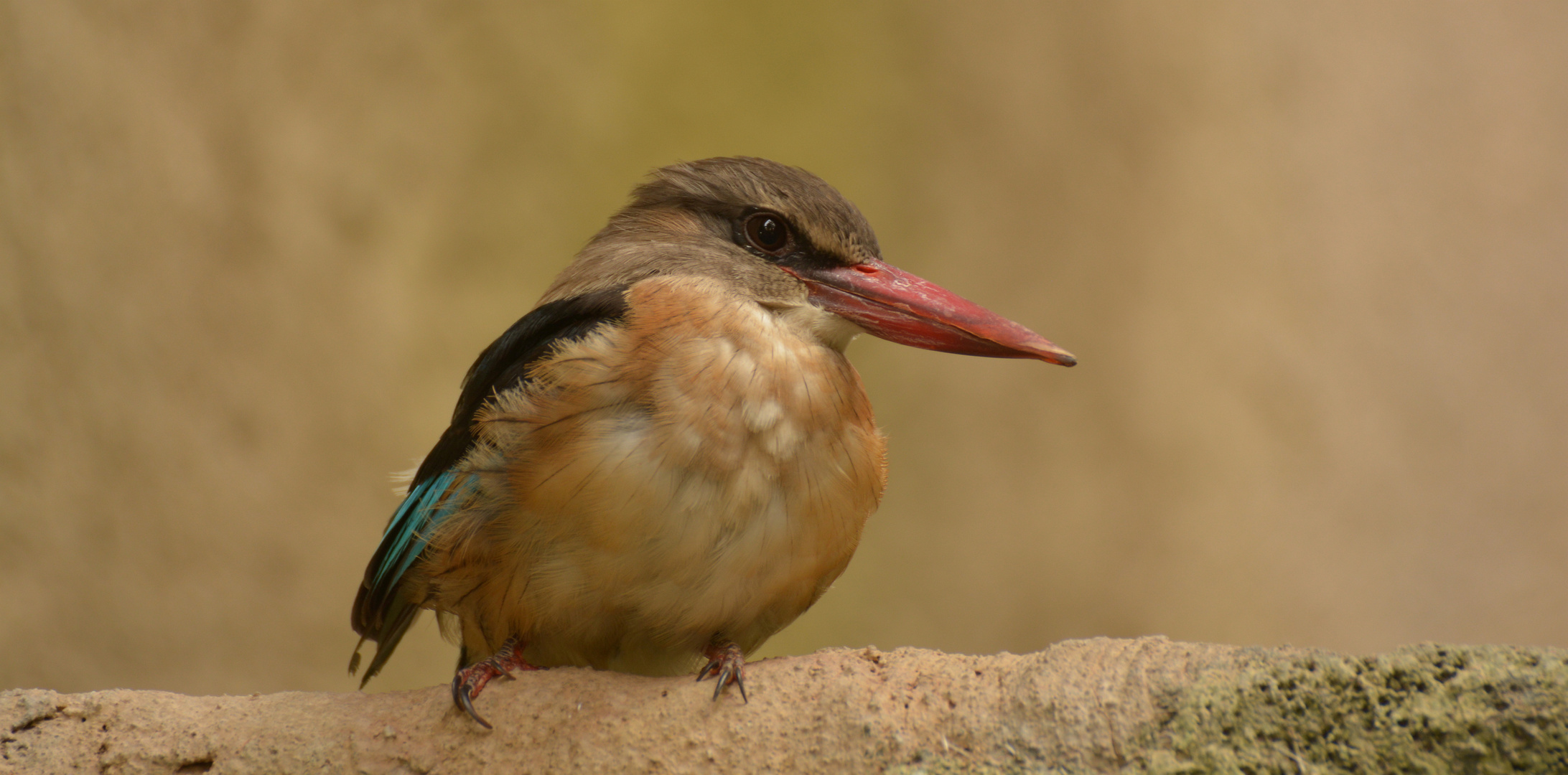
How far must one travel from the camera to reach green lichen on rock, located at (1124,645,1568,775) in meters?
1.27

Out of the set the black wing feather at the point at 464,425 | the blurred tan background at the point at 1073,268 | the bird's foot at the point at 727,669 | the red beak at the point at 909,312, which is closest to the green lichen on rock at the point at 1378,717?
the bird's foot at the point at 727,669

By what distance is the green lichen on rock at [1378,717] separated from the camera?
127cm

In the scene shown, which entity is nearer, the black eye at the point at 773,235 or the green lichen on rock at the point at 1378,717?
the green lichen on rock at the point at 1378,717

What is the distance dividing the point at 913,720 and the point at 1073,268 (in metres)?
3.16

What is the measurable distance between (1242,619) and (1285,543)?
38cm

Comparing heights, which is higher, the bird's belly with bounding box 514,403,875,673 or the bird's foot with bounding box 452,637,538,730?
the bird's belly with bounding box 514,403,875,673

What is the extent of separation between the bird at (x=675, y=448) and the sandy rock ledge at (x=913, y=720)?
0.10m

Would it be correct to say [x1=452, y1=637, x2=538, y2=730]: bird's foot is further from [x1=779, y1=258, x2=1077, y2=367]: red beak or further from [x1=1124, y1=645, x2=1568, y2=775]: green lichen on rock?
[x1=1124, y1=645, x2=1568, y2=775]: green lichen on rock

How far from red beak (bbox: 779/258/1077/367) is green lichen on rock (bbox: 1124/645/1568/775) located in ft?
2.48

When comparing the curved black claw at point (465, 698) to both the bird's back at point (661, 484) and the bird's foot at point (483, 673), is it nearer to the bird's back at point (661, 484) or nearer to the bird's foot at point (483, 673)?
the bird's foot at point (483, 673)

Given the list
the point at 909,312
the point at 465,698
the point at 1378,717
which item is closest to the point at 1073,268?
the point at 909,312

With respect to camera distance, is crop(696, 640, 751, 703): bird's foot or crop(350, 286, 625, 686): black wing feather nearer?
crop(696, 640, 751, 703): bird's foot

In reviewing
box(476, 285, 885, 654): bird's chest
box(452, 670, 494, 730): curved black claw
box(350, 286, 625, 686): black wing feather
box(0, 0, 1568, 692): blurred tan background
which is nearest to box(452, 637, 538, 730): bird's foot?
box(452, 670, 494, 730): curved black claw

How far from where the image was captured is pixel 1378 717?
4.41 ft
